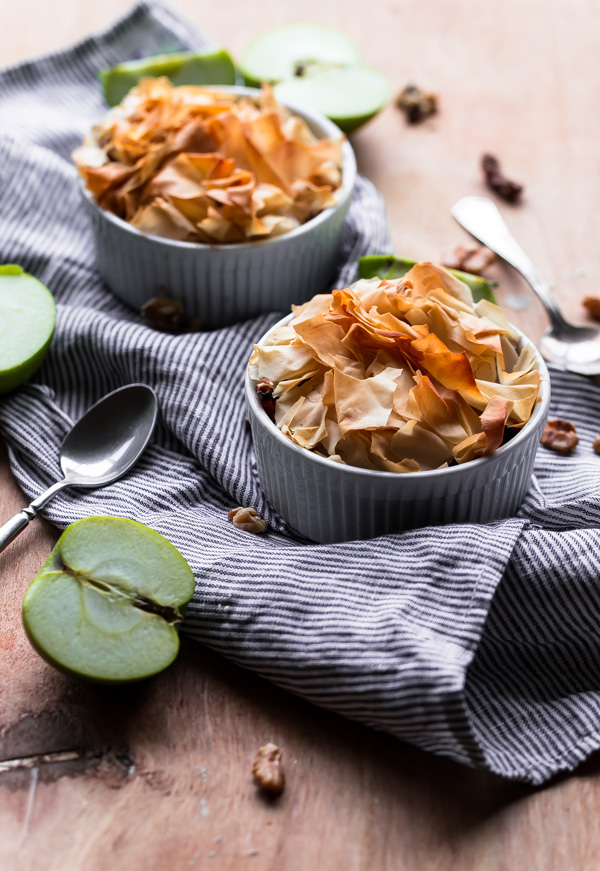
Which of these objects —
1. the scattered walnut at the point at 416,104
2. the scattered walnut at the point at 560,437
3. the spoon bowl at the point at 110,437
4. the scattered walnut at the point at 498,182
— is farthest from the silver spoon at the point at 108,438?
the scattered walnut at the point at 416,104

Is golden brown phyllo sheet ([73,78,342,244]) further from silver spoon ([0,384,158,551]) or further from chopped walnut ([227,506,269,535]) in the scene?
chopped walnut ([227,506,269,535])

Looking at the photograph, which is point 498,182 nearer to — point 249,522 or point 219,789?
point 249,522

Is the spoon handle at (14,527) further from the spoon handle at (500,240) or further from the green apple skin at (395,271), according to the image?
the spoon handle at (500,240)

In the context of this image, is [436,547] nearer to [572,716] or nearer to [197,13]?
[572,716]

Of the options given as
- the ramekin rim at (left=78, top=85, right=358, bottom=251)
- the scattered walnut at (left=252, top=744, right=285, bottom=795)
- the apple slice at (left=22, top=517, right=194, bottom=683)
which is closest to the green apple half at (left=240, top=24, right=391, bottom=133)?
the ramekin rim at (left=78, top=85, right=358, bottom=251)

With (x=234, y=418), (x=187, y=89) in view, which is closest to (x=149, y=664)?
(x=234, y=418)
